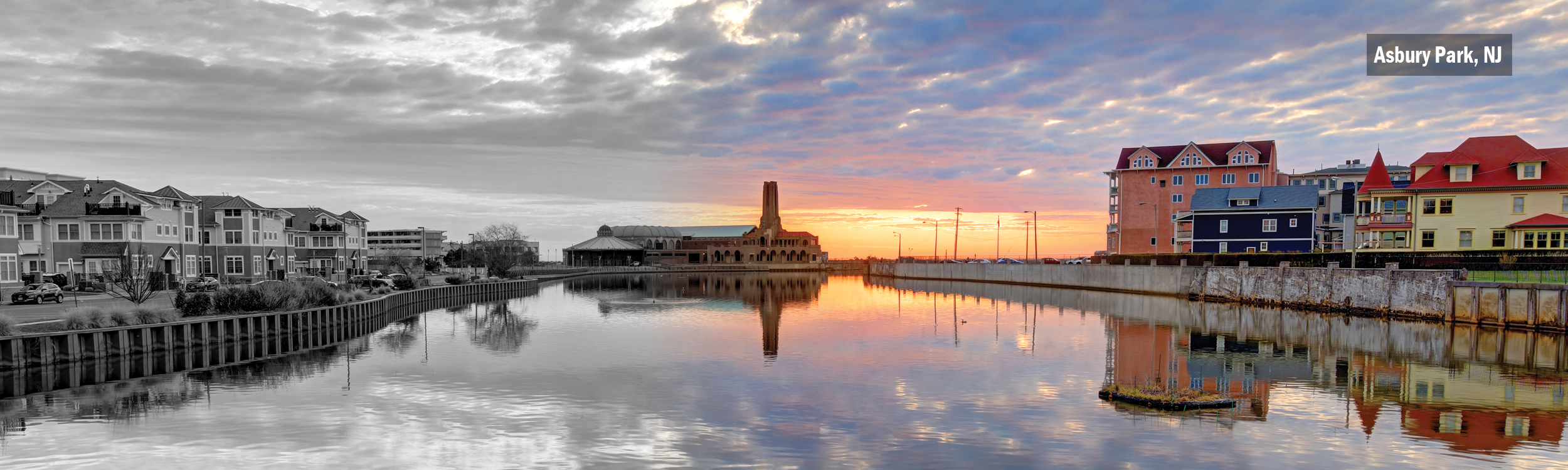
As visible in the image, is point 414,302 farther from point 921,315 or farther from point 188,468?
point 188,468

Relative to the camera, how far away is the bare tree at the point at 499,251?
111875 millimetres

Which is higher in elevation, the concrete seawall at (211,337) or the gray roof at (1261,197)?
the gray roof at (1261,197)

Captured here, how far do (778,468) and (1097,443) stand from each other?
7.75 meters

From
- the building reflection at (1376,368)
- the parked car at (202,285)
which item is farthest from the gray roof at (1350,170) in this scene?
the parked car at (202,285)

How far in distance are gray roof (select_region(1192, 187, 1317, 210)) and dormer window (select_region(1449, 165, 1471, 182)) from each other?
17.8 meters

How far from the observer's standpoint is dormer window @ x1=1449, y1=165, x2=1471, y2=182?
58781 mm

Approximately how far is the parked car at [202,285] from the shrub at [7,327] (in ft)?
79.6

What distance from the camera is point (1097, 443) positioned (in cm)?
1955

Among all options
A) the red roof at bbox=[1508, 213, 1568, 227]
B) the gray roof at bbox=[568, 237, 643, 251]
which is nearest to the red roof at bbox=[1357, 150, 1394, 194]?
the red roof at bbox=[1508, 213, 1568, 227]

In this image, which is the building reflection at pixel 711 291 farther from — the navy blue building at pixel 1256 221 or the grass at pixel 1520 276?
the grass at pixel 1520 276

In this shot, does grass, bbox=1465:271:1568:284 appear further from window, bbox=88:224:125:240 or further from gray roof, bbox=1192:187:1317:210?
window, bbox=88:224:125:240

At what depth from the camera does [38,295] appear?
46938 mm

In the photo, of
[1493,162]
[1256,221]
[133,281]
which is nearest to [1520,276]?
[1493,162]

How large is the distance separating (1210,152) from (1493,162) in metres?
39.8
